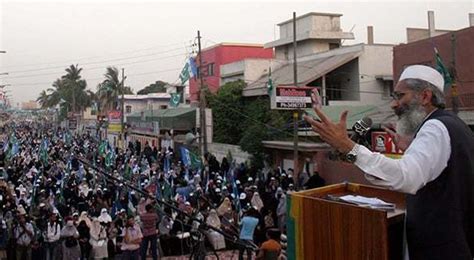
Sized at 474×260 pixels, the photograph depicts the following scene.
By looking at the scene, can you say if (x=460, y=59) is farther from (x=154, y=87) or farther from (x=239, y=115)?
(x=154, y=87)

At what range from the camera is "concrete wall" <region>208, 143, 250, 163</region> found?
76.2 ft

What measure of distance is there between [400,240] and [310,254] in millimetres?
420

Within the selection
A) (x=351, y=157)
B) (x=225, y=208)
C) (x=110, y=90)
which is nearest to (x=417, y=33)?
(x=225, y=208)

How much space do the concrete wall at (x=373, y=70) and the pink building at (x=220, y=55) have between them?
42.8ft

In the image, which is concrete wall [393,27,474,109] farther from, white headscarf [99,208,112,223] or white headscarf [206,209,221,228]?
white headscarf [99,208,112,223]

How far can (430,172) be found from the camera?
1868 millimetres

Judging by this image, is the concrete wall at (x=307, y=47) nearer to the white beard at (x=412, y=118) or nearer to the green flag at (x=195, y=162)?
the green flag at (x=195, y=162)

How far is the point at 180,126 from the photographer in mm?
32562

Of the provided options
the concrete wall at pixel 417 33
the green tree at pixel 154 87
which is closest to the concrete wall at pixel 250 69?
the concrete wall at pixel 417 33

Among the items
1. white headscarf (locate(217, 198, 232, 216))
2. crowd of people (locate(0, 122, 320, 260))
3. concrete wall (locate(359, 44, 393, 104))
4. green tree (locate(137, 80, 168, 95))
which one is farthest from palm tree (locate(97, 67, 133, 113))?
white headscarf (locate(217, 198, 232, 216))

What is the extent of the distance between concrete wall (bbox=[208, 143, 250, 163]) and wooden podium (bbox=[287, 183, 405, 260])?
20.1 metres

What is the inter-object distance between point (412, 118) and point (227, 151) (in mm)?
23340

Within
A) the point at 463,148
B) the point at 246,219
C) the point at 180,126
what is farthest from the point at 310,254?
the point at 180,126

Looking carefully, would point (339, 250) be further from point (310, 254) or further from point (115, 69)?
point (115, 69)
